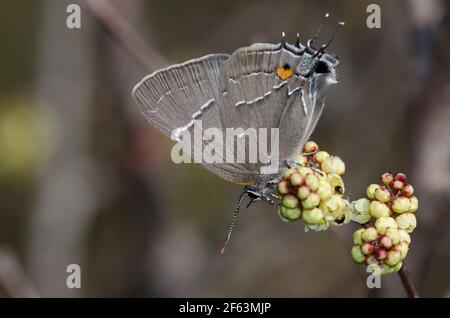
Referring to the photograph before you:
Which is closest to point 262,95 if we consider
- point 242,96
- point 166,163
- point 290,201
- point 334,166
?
point 242,96

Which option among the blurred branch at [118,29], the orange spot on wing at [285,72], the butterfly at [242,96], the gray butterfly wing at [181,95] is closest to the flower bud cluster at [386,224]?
the butterfly at [242,96]

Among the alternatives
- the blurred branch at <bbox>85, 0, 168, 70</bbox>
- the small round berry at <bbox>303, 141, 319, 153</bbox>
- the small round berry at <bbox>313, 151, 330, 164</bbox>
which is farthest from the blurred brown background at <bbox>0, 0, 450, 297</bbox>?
the small round berry at <bbox>313, 151, 330, 164</bbox>

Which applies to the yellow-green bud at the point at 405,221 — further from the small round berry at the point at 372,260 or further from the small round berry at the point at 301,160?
the small round berry at the point at 301,160

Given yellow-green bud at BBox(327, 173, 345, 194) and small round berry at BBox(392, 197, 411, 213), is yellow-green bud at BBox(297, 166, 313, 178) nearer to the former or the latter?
yellow-green bud at BBox(327, 173, 345, 194)

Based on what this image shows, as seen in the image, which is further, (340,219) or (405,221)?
(340,219)

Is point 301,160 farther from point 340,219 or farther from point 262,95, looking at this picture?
point 262,95

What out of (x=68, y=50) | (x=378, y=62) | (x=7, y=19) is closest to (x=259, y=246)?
(x=378, y=62)
